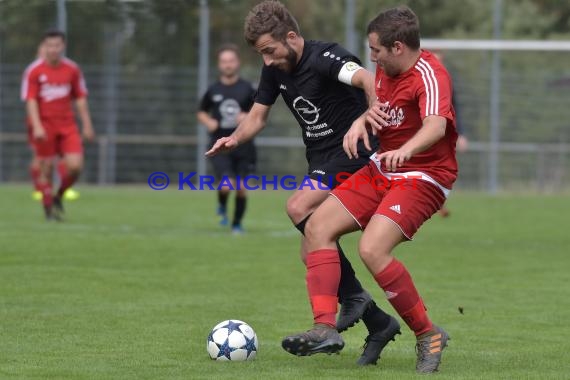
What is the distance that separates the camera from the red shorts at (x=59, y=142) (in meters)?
15.8

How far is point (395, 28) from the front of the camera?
5996 mm

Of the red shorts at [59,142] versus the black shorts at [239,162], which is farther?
the red shorts at [59,142]

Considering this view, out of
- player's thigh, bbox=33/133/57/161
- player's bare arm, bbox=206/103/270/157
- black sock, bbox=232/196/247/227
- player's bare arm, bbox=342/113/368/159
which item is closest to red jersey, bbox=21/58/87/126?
player's thigh, bbox=33/133/57/161

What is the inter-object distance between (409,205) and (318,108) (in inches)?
42.8

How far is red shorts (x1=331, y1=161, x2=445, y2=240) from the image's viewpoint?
5996mm

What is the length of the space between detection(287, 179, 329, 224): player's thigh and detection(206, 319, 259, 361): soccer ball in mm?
786

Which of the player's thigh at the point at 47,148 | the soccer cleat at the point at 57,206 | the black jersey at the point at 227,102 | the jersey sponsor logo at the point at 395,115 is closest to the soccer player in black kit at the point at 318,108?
the jersey sponsor logo at the point at 395,115

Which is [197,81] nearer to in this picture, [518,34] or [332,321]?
[518,34]

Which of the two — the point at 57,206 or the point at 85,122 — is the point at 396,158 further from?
the point at 57,206

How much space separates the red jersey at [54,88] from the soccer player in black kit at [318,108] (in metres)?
9.02

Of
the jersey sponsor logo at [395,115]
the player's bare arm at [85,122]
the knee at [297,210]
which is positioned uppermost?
the jersey sponsor logo at [395,115]

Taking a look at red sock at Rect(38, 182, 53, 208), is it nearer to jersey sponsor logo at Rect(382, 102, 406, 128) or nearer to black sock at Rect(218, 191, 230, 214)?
black sock at Rect(218, 191, 230, 214)

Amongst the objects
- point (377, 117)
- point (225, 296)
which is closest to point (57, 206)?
point (225, 296)

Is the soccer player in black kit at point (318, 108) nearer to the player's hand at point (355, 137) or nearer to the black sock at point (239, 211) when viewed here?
the player's hand at point (355, 137)
